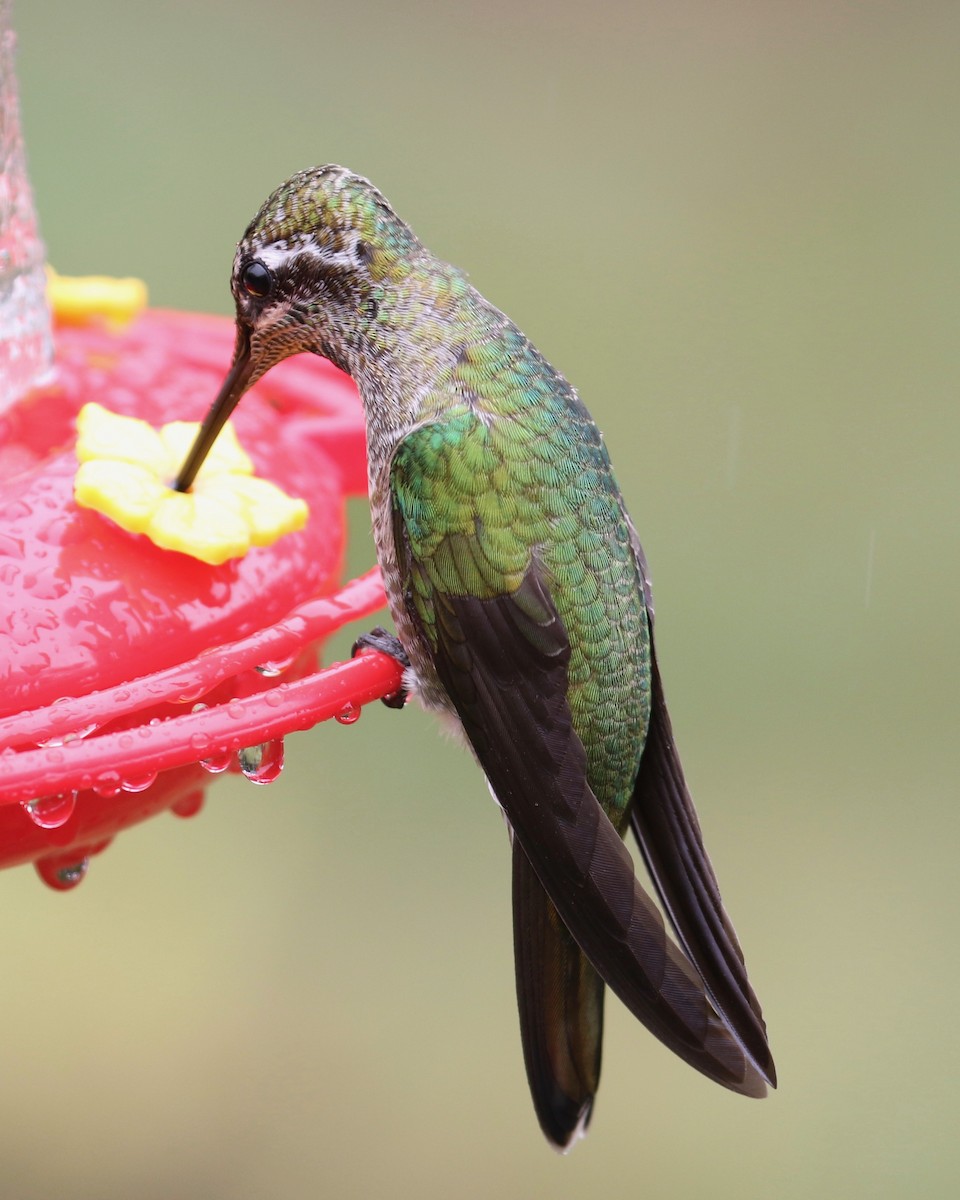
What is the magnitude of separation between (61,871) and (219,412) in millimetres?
599

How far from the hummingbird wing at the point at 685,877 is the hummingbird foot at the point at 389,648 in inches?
13.9

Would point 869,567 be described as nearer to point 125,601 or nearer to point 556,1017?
point 556,1017

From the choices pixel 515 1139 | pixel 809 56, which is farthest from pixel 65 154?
pixel 515 1139

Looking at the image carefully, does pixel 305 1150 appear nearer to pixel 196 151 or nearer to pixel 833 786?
pixel 833 786

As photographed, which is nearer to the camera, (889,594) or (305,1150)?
(305,1150)

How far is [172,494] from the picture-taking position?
1811mm

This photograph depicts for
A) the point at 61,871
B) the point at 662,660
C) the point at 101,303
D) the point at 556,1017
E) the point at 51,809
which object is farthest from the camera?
the point at 662,660

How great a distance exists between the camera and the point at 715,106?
730 centimetres

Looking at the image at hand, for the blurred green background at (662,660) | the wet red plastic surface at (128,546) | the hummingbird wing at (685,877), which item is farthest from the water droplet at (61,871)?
the blurred green background at (662,660)

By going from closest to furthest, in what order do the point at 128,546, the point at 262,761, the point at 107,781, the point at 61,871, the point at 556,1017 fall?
the point at 107,781, the point at 262,761, the point at 128,546, the point at 61,871, the point at 556,1017

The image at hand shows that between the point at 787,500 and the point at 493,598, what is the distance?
4.09 m

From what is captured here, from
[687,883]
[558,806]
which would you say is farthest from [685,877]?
[558,806]

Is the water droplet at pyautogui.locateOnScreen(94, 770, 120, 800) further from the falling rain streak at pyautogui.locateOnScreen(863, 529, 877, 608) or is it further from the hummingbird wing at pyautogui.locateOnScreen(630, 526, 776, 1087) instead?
the falling rain streak at pyautogui.locateOnScreen(863, 529, 877, 608)

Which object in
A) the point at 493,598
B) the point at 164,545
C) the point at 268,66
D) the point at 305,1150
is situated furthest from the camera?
the point at 268,66
